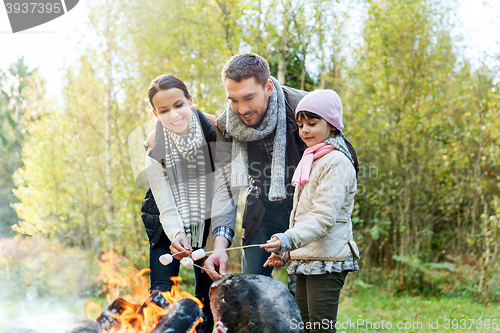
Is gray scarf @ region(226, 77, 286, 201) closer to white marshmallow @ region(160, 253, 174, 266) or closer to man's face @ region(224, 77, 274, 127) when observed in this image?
man's face @ region(224, 77, 274, 127)

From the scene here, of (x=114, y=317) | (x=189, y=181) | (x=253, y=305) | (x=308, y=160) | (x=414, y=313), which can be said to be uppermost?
(x=308, y=160)

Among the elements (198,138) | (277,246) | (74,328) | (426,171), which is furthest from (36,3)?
(426,171)

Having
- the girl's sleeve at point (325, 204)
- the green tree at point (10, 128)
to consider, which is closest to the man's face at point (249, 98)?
the girl's sleeve at point (325, 204)

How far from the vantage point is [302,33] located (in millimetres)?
5840

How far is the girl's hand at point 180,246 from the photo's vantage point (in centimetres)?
223

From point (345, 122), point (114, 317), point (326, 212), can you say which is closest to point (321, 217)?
point (326, 212)

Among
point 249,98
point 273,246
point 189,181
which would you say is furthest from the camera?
point 189,181

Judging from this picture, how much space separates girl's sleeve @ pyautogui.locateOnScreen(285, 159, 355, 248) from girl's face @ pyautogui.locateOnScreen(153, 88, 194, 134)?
2.98 feet

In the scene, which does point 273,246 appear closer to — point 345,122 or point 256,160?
point 256,160

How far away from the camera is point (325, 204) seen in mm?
1869

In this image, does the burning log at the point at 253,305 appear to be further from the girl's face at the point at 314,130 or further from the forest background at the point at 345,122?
the forest background at the point at 345,122

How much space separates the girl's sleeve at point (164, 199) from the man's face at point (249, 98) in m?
0.64

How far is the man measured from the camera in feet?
7.27

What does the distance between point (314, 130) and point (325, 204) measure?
0.42 meters
